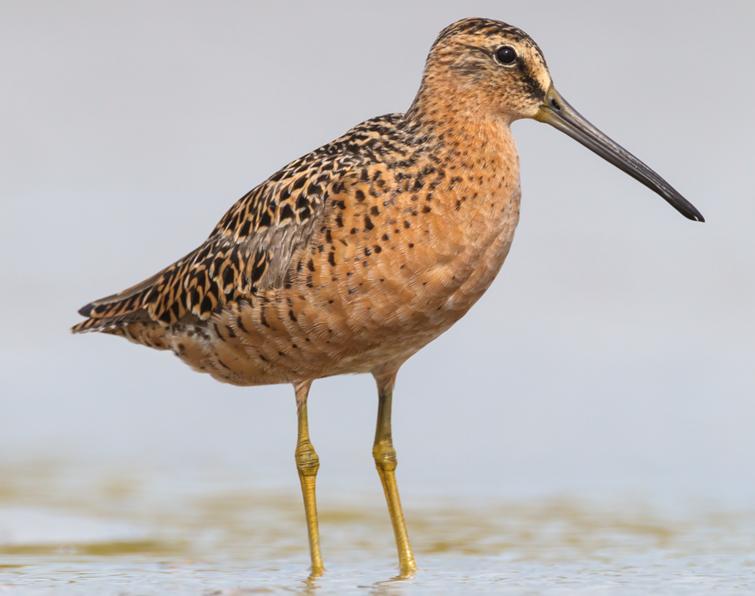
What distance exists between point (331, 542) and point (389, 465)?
53cm

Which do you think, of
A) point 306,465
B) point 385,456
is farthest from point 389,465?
point 306,465

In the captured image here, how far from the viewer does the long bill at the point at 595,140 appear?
25.6ft

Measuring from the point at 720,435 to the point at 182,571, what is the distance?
12.7ft

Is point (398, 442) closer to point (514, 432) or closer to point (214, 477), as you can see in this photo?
point (514, 432)

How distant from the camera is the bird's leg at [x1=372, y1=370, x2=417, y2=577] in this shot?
7.98m

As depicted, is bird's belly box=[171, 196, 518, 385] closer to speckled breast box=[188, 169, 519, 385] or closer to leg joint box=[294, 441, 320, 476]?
speckled breast box=[188, 169, 519, 385]

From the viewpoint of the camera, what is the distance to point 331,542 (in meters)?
8.64

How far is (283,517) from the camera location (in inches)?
359

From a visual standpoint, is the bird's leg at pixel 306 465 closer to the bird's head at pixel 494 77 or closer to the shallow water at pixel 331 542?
the shallow water at pixel 331 542

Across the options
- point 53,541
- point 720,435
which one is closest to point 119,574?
point 53,541

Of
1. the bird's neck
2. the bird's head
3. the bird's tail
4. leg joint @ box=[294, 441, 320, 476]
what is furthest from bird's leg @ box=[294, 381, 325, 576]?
the bird's head

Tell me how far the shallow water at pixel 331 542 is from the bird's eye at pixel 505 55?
1983 millimetres

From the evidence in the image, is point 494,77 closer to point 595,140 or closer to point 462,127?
point 462,127

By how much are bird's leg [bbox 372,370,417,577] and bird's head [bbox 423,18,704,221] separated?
119 cm
